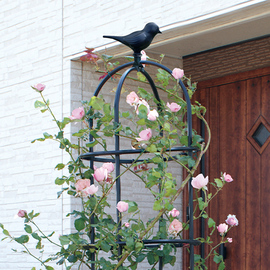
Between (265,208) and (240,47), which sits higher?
(240,47)

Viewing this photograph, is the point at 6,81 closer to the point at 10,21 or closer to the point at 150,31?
the point at 10,21

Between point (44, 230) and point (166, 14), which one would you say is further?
point (44, 230)

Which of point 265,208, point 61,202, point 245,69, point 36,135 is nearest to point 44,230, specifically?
point 61,202

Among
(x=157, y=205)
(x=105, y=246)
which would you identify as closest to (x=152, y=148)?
(x=157, y=205)

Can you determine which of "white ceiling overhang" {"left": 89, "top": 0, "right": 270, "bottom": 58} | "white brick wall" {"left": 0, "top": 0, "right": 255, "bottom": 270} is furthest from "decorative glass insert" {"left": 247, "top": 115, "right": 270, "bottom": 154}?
"white brick wall" {"left": 0, "top": 0, "right": 255, "bottom": 270}

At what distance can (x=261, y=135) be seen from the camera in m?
3.68

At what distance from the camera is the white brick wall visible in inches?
143

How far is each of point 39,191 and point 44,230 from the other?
274 mm

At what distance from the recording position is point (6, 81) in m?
4.25

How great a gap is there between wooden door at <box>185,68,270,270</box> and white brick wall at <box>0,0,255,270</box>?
86 cm

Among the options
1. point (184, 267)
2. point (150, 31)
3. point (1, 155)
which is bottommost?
point (184, 267)

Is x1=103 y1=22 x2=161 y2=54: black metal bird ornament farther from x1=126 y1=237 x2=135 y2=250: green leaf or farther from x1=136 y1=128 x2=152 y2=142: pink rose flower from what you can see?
x1=126 y1=237 x2=135 y2=250: green leaf

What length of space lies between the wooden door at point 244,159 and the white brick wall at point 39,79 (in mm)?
865

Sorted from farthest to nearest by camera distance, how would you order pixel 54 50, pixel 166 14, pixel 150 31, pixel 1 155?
1. pixel 1 155
2. pixel 54 50
3. pixel 166 14
4. pixel 150 31
